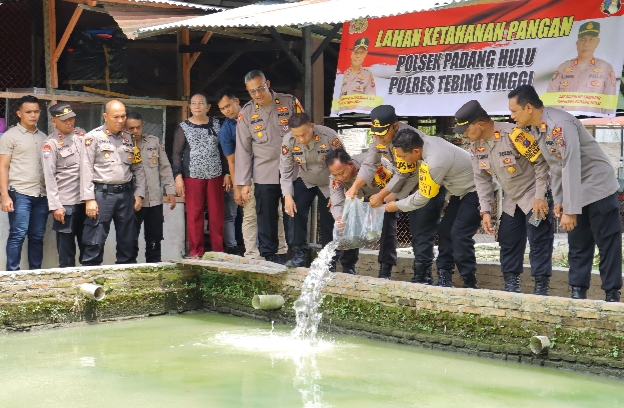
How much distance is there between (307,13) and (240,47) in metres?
2.02

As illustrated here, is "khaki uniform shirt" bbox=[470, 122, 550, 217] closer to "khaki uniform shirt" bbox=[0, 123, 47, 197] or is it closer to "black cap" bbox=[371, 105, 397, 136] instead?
"black cap" bbox=[371, 105, 397, 136]

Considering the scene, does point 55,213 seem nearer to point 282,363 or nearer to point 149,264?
point 149,264

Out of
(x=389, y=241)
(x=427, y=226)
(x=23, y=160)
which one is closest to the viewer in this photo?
(x=427, y=226)

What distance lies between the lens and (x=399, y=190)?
24.8 feet

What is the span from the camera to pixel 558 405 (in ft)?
17.4

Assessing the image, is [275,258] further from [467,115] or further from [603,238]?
[603,238]

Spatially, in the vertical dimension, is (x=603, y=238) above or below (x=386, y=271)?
above

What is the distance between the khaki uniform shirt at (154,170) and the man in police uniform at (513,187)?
338 cm

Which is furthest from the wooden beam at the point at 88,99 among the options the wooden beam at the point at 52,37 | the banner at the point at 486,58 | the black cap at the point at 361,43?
the black cap at the point at 361,43

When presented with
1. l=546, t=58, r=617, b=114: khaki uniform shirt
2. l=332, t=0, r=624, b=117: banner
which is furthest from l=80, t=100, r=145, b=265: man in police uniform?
l=546, t=58, r=617, b=114: khaki uniform shirt

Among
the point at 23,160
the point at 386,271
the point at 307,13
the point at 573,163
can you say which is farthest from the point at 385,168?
the point at 23,160

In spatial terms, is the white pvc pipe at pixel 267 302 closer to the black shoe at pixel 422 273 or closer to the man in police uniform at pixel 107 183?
the black shoe at pixel 422 273

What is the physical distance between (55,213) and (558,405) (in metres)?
4.97

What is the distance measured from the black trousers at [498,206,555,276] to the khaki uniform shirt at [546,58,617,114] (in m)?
0.98
